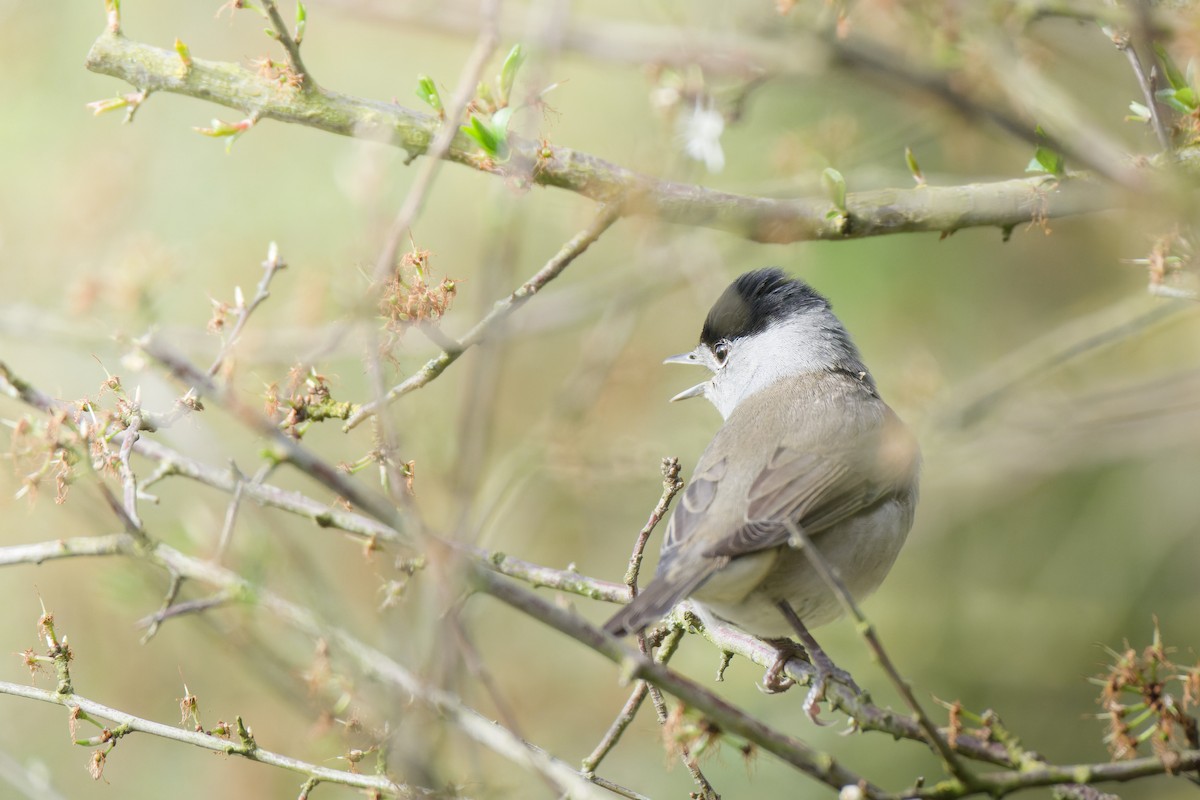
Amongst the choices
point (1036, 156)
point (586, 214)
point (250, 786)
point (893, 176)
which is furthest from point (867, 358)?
point (250, 786)

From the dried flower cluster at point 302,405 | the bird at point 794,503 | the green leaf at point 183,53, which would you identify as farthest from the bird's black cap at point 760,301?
the green leaf at point 183,53

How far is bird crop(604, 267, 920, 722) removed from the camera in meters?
3.72

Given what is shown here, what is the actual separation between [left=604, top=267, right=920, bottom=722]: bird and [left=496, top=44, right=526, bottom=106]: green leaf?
60.4 inches

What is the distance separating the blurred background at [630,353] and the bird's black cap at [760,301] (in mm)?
235

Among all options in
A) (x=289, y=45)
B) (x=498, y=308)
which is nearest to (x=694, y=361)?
(x=498, y=308)

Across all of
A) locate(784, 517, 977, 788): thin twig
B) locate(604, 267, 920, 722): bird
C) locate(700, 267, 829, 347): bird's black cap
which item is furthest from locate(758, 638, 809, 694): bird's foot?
locate(700, 267, 829, 347): bird's black cap

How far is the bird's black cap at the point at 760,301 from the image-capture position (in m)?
4.97

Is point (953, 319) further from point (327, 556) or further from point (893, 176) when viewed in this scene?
point (327, 556)

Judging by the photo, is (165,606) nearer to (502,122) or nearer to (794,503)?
(502,122)

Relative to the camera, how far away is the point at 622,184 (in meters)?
3.43

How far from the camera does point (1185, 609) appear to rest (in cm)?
614

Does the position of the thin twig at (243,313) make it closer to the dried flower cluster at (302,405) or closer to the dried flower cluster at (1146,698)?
the dried flower cluster at (302,405)

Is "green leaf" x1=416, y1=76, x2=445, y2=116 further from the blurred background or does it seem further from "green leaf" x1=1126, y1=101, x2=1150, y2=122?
"green leaf" x1=1126, y1=101, x2=1150, y2=122

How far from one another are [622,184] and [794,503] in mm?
1294
